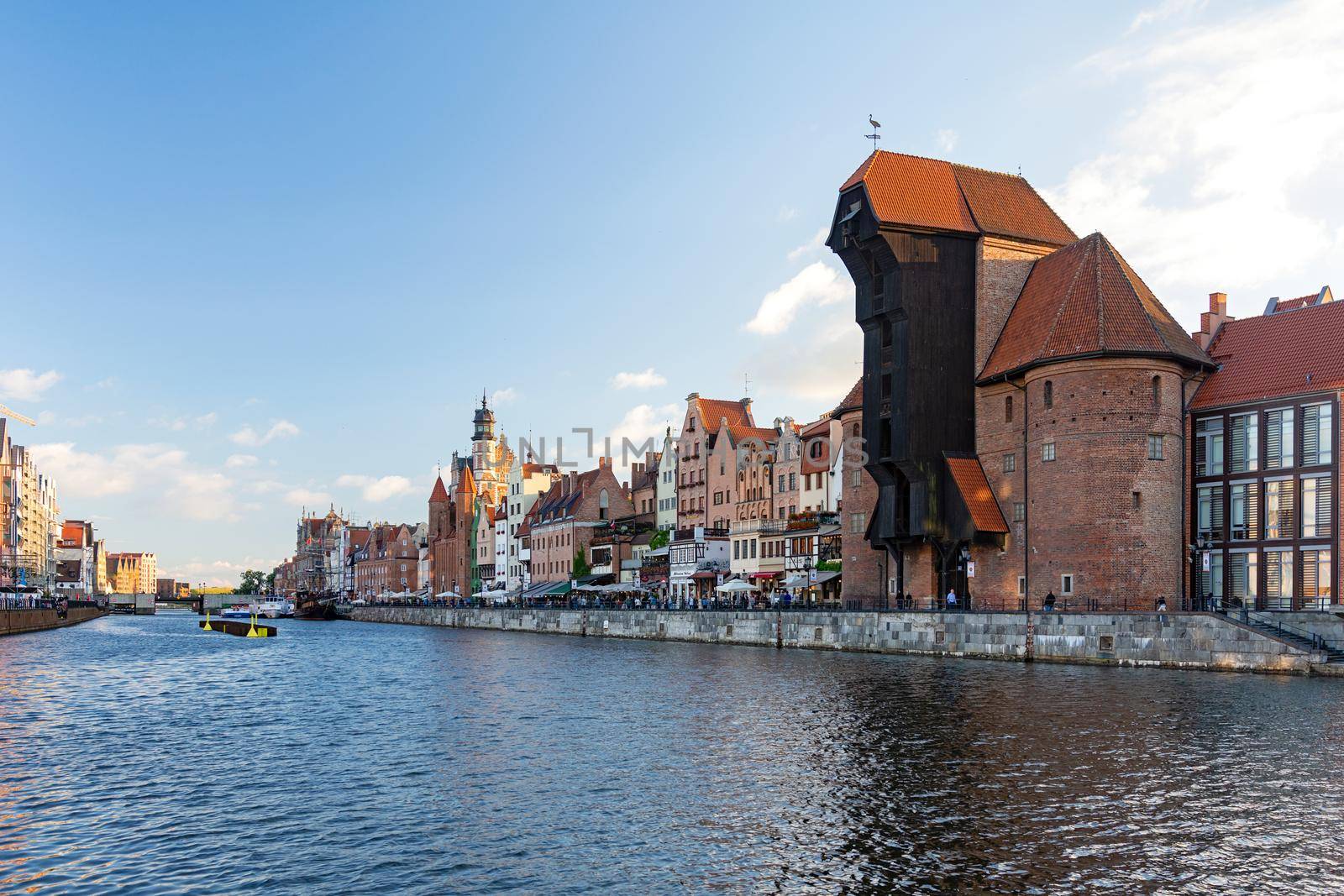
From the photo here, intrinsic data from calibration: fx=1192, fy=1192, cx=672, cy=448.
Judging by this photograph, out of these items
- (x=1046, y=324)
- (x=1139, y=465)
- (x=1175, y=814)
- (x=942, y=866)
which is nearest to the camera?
(x=942, y=866)

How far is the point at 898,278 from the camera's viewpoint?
200 ft

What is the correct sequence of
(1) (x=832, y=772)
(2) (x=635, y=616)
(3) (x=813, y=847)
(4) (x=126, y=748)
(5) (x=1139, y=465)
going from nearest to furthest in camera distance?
(3) (x=813, y=847) → (1) (x=832, y=772) → (4) (x=126, y=748) → (5) (x=1139, y=465) → (2) (x=635, y=616)

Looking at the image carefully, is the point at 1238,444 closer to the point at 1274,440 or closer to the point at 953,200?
the point at 1274,440

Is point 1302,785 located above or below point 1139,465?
below

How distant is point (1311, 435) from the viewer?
50.4 m

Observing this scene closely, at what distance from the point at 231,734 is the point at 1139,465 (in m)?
39.3

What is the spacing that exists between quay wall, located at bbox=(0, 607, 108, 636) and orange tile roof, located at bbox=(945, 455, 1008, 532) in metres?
68.9

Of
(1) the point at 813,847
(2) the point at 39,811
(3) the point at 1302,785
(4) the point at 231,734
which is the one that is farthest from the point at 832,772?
(4) the point at 231,734

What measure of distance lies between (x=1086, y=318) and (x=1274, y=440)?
9603 mm

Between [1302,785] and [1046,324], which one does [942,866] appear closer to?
[1302,785]

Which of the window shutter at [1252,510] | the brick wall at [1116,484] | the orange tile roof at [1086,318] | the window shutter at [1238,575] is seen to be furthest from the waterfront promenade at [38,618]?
the window shutter at [1252,510]

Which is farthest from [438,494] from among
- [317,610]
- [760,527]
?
[760,527]

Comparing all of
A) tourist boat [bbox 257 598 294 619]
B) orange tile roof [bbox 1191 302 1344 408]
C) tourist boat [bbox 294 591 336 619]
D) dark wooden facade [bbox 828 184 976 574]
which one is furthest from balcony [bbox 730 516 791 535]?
tourist boat [bbox 257 598 294 619]

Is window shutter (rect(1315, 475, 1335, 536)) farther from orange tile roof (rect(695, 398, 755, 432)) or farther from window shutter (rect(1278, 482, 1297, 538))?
orange tile roof (rect(695, 398, 755, 432))
